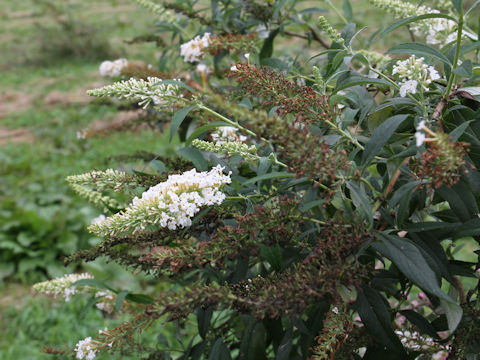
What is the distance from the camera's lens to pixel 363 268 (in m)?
0.86

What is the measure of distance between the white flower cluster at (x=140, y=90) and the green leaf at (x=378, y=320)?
1.93 feet

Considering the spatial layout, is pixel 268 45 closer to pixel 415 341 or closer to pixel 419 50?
pixel 419 50

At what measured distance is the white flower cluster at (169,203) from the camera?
0.88m

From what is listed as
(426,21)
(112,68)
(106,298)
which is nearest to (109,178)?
(106,298)

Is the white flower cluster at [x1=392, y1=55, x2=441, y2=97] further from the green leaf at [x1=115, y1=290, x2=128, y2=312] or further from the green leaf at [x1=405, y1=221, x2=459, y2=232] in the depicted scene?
the green leaf at [x1=115, y1=290, x2=128, y2=312]

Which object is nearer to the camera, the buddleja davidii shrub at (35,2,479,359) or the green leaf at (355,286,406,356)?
the buddleja davidii shrub at (35,2,479,359)

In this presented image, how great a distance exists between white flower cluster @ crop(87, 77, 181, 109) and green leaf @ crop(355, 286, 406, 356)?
59cm

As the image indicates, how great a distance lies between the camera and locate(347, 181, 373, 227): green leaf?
33.9 inches

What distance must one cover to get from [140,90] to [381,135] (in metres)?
0.50

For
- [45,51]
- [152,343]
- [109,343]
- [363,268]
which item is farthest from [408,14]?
[45,51]

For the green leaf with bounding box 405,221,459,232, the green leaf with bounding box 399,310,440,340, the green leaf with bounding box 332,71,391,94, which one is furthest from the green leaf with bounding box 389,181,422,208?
the green leaf with bounding box 399,310,440,340

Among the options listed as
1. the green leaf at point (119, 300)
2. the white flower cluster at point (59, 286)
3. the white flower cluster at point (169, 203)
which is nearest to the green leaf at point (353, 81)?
the white flower cluster at point (169, 203)

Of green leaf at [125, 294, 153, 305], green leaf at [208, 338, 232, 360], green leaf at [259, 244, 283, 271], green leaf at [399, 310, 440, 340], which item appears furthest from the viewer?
green leaf at [125, 294, 153, 305]

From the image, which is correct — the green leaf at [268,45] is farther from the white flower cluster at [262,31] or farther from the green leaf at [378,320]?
the green leaf at [378,320]
